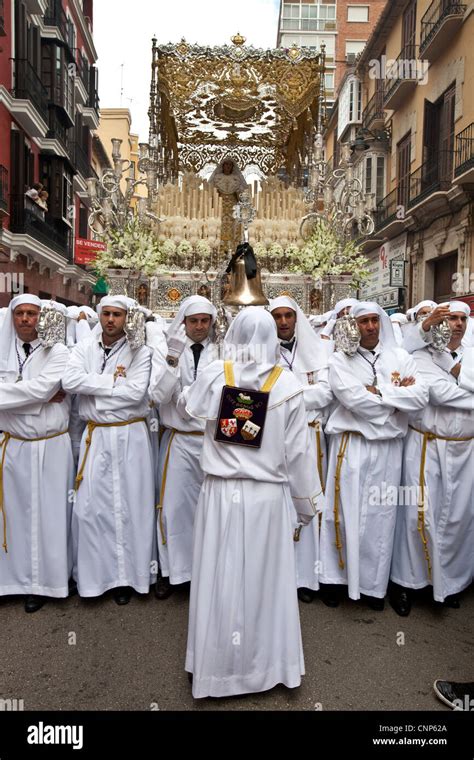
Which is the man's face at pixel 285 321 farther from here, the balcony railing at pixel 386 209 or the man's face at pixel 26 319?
the balcony railing at pixel 386 209

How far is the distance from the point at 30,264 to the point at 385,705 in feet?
A: 55.3

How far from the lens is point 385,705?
2961 mm

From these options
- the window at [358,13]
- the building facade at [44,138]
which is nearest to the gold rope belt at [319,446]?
the building facade at [44,138]

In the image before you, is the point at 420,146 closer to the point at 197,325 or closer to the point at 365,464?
the point at 197,325

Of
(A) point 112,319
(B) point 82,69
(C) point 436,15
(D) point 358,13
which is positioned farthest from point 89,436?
(D) point 358,13

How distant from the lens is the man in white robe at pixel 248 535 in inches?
111

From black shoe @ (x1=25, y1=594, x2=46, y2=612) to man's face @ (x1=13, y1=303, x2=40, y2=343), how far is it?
194cm

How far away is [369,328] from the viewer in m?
4.11

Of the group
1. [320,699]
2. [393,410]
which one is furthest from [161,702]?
[393,410]

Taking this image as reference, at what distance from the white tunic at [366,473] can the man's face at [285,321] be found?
0.52m

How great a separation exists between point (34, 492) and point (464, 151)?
13.8 meters

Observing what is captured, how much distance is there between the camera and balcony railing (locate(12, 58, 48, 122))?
15.3 metres

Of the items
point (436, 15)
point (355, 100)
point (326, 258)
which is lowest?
point (326, 258)

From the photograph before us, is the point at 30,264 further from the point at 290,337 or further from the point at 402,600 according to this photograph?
the point at 402,600
